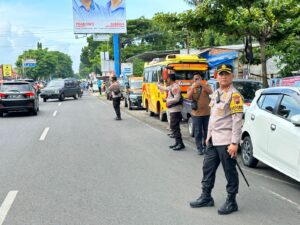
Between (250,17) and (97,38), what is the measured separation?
29630 mm

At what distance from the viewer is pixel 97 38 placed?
38656 millimetres

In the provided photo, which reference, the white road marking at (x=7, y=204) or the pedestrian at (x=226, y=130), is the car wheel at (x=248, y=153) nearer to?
the pedestrian at (x=226, y=130)

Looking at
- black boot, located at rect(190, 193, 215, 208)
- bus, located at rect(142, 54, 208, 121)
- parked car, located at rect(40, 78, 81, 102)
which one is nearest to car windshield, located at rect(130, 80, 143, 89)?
bus, located at rect(142, 54, 208, 121)

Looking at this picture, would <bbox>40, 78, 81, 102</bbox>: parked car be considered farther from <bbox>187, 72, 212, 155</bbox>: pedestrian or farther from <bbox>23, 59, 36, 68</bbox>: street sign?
<bbox>23, 59, 36, 68</bbox>: street sign

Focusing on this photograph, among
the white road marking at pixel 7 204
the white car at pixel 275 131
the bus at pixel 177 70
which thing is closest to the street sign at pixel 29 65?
the bus at pixel 177 70

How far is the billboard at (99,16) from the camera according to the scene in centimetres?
3284

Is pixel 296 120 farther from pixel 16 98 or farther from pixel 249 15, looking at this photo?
pixel 16 98

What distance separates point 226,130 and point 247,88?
7.12 m

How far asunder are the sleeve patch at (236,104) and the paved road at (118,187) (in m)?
1.29

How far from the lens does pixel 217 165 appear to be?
16.4 ft

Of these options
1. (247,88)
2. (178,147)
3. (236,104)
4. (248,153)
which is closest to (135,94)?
(247,88)

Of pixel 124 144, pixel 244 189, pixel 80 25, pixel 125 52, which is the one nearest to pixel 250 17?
pixel 124 144

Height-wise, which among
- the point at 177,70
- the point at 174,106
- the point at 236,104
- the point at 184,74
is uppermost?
the point at 177,70

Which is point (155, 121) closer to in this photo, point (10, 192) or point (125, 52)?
point (10, 192)
